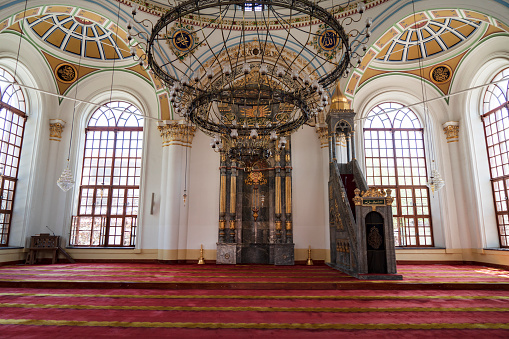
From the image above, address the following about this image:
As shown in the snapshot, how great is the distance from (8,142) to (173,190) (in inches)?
171

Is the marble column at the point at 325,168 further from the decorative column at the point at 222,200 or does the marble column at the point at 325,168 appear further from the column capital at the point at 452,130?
the column capital at the point at 452,130

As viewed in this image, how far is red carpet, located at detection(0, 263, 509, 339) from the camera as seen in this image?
2863 millimetres

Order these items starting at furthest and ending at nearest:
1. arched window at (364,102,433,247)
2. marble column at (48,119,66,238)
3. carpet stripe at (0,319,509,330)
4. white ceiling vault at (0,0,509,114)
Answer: arched window at (364,102,433,247) < marble column at (48,119,66,238) < white ceiling vault at (0,0,509,114) < carpet stripe at (0,319,509,330)

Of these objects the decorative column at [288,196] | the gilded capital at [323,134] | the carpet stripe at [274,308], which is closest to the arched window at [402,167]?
the gilded capital at [323,134]

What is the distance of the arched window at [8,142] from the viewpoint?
796 cm

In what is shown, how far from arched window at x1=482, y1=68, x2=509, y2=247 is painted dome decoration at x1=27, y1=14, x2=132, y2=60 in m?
10.1

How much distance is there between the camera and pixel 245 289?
15.8 ft

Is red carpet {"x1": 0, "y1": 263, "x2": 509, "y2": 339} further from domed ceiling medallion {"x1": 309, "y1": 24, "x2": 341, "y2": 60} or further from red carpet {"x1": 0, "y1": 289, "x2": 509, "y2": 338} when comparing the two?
domed ceiling medallion {"x1": 309, "y1": 24, "x2": 341, "y2": 60}

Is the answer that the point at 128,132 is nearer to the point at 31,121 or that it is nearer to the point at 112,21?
the point at 31,121

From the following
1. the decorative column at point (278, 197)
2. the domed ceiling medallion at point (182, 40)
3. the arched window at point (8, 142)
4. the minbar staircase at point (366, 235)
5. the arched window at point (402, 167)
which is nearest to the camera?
the minbar staircase at point (366, 235)

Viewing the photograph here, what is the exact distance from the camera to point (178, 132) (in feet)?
28.8

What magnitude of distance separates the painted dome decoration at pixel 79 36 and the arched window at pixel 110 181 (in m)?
1.50

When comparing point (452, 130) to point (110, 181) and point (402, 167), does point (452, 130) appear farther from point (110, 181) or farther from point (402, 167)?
point (110, 181)

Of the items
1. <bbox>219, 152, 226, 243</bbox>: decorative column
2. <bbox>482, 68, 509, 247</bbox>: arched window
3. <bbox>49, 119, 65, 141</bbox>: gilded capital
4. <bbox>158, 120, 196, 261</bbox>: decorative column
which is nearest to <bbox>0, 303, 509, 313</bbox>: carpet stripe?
<bbox>158, 120, 196, 261</bbox>: decorative column
